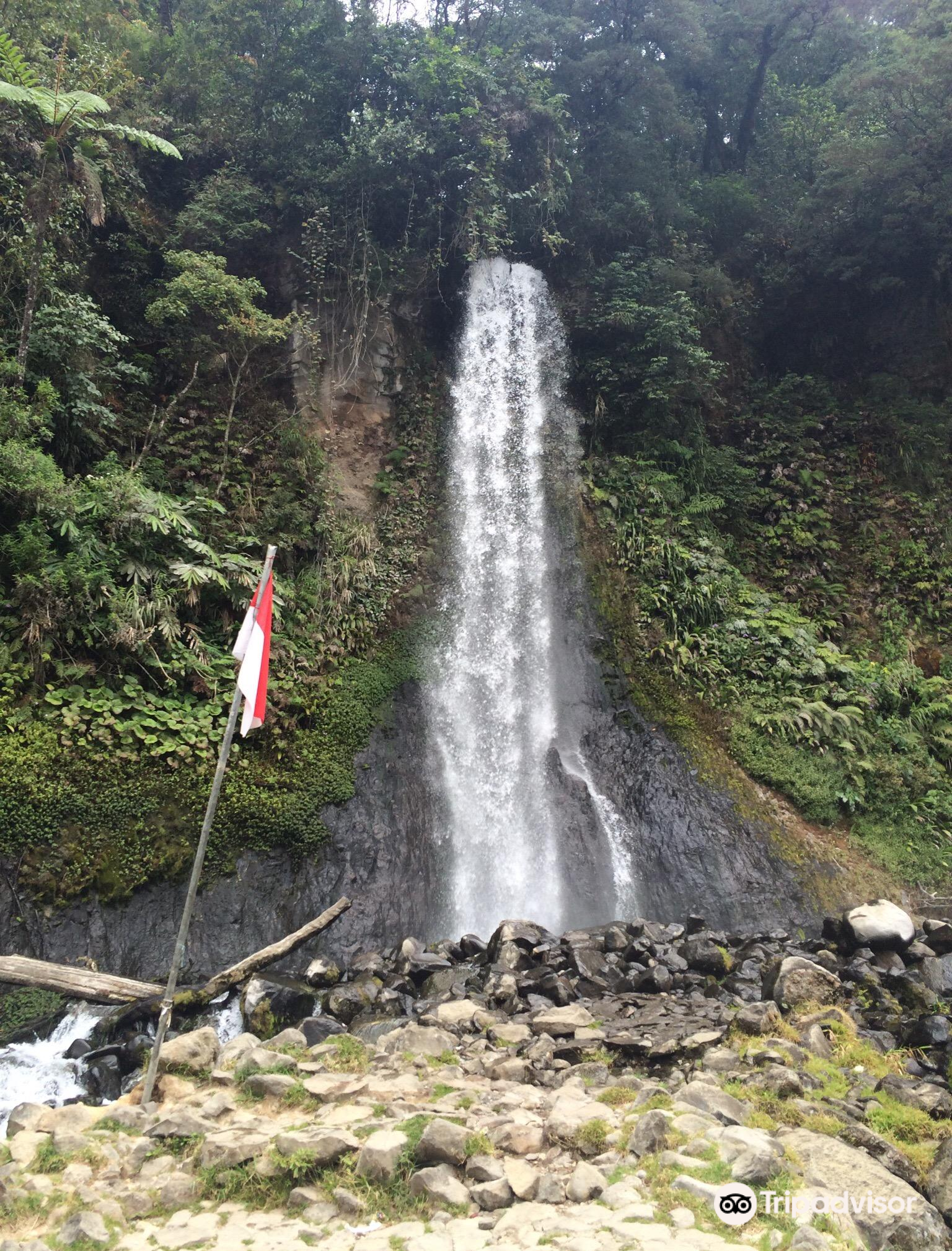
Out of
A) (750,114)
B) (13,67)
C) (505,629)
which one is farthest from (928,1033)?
(750,114)

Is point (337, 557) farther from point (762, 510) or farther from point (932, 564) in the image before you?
point (932, 564)

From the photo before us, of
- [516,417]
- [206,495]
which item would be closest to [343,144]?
[516,417]

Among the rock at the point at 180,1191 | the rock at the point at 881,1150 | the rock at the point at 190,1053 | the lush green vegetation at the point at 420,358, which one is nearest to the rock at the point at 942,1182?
the rock at the point at 881,1150

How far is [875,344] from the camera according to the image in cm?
1716

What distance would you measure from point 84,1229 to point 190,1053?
2011mm

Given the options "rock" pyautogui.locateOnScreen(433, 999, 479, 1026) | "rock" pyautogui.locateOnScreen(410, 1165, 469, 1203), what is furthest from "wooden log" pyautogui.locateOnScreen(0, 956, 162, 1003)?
"rock" pyautogui.locateOnScreen(410, 1165, 469, 1203)

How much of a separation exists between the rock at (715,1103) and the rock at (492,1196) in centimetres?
141

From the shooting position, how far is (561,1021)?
6.57 metres

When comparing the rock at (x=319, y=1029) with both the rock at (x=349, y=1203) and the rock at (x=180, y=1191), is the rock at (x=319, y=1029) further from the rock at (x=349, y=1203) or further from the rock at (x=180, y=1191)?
the rock at (x=349, y=1203)

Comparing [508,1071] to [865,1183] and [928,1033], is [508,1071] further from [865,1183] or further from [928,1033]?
[928,1033]

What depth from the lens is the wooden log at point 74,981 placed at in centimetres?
678

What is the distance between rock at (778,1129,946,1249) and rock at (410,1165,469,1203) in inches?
72.0

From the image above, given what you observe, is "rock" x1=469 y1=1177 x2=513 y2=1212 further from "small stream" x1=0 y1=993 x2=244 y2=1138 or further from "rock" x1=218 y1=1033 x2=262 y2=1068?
"small stream" x1=0 y1=993 x2=244 y2=1138

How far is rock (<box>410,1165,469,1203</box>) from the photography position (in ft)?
13.3
